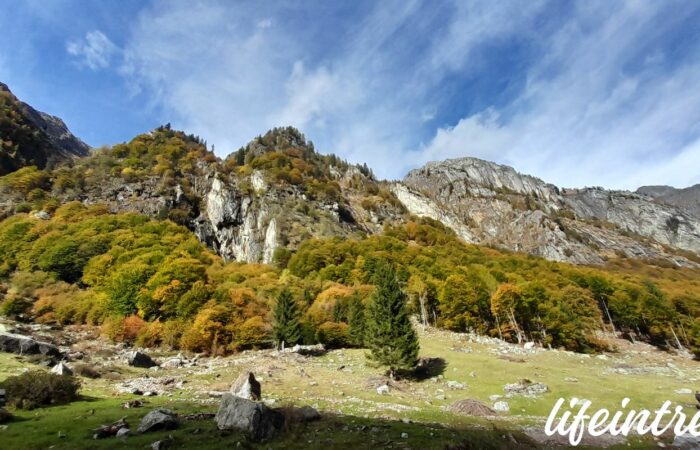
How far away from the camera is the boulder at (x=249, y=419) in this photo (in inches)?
539

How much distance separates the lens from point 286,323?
155 ft

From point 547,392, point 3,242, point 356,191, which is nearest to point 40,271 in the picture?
point 3,242

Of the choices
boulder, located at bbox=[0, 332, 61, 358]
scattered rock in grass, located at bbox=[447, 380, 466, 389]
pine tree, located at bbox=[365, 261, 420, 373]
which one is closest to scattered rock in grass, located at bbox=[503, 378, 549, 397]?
scattered rock in grass, located at bbox=[447, 380, 466, 389]

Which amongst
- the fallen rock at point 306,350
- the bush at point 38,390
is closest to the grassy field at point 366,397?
the bush at point 38,390

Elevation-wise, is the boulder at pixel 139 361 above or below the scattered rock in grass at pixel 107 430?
above

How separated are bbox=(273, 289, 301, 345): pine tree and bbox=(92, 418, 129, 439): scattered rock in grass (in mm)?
33905

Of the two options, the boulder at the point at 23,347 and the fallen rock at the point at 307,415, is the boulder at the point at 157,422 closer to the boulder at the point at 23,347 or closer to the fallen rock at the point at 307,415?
the fallen rock at the point at 307,415

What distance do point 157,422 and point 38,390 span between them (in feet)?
26.9

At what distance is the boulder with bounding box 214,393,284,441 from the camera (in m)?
13.7

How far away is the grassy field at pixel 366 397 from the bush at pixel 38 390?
2.77 feet

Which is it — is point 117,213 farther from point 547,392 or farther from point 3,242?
point 547,392

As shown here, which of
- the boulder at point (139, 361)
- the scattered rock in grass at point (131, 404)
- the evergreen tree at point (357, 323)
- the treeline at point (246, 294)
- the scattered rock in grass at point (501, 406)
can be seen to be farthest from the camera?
the evergreen tree at point (357, 323)

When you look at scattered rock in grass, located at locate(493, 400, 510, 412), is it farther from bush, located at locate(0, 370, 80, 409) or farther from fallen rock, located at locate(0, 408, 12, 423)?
fallen rock, located at locate(0, 408, 12, 423)

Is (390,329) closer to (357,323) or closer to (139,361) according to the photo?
(357,323)
